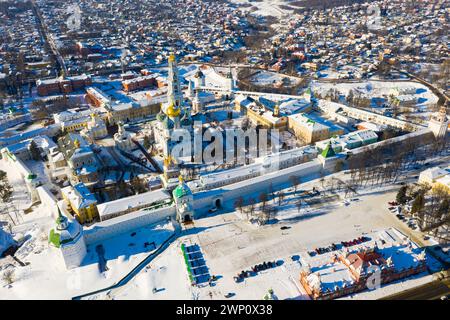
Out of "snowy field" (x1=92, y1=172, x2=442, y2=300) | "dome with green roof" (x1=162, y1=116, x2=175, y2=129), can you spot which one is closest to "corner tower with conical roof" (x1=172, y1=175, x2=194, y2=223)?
"snowy field" (x1=92, y1=172, x2=442, y2=300)

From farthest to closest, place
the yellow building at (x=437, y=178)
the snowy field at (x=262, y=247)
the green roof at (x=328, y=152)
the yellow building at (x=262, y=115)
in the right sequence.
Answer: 1. the yellow building at (x=262, y=115)
2. the green roof at (x=328, y=152)
3. the yellow building at (x=437, y=178)
4. the snowy field at (x=262, y=247)

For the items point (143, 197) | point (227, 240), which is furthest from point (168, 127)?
point (227, 240)

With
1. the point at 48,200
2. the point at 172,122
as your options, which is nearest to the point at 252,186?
the point at 172,122

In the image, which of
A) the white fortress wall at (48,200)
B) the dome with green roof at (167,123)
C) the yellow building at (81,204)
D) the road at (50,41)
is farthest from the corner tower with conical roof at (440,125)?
the road at (50,41)

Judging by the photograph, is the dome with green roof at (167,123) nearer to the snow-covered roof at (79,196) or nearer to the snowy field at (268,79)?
the snow-covered roof at (79,196)

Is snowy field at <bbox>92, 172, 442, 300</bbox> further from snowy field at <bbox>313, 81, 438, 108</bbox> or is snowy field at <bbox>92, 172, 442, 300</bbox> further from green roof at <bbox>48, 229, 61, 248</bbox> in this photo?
snowy field at <bbox>313, 81, 438, 108</bbox>

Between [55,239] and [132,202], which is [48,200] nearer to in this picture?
[55,239]
